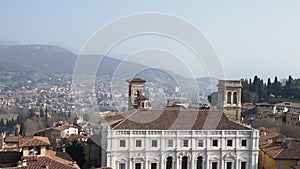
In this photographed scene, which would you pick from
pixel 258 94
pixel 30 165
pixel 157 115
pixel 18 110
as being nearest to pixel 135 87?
pixel 157 115

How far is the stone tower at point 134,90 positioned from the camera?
36956mm

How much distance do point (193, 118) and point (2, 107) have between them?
286ft

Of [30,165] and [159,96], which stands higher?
[159,96]

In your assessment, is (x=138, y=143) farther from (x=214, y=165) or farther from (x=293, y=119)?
(x=293, y=119)

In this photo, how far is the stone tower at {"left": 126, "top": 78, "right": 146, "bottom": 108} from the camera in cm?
3696

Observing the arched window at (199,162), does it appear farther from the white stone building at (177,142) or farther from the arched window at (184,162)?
the arched window at (184,162)

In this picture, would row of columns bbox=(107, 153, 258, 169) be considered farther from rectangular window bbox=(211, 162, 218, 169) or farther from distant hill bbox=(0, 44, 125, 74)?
distant hill bbox=(0, 44, 125, 74)

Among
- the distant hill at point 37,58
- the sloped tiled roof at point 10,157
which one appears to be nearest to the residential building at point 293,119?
the distant hill at point 37,58

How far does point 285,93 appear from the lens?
77125mm

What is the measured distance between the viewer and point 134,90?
123 feet

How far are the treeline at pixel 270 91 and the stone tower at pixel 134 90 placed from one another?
42574 mm

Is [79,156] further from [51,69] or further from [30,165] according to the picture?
[51,69]

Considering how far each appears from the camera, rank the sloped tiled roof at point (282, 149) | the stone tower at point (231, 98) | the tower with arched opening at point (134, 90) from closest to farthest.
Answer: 1. the sloped tiled roof at point (282, 149)
2. the stone tower at point (231, 98)
3. the tower with arched opening at point (134, 90)

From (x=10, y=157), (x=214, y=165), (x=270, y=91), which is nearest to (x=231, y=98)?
(x=214, y=165)
